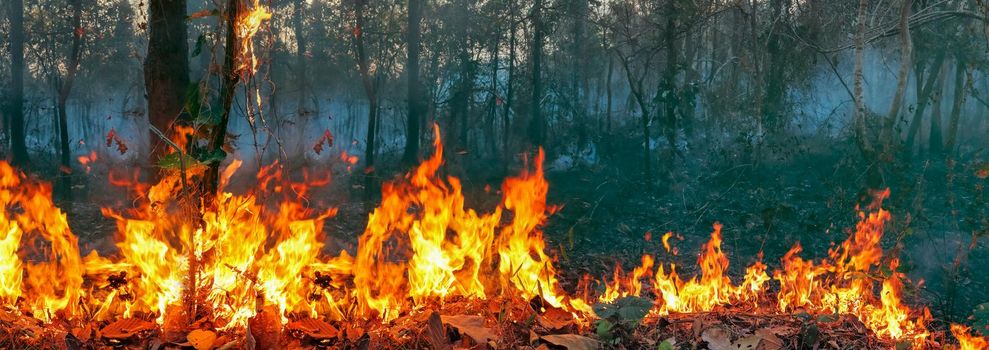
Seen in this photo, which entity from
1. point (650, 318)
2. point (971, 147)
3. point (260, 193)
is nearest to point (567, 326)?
point (650, 318)

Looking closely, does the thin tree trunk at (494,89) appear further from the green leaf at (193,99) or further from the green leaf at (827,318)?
the green leaf at (193,99)

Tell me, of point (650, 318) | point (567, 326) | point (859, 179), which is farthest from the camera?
point (859, 179)

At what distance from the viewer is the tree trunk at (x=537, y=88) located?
48.8 feet

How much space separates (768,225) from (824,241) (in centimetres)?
87

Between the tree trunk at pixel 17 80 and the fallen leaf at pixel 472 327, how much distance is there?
1302 centimetres

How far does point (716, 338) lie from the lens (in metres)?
4.08

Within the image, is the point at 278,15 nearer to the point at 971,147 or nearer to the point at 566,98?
the point at 566,98

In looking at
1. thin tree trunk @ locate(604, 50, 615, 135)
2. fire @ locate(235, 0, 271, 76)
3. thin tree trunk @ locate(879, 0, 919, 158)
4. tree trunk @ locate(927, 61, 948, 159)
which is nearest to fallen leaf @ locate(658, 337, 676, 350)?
fire @ locate(235, 0, 271, 76)

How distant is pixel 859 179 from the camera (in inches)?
481

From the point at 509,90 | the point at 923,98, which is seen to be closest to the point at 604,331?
the point at 509,90

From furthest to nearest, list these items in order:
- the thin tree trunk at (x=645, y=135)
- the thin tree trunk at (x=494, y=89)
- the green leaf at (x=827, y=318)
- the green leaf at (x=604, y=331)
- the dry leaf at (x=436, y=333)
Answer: the thin tree trunk at (x=494, y=89), the thin tree trunk at (x=645, y=135), the green leaf at (x=827, y=318), the green leaf at (x=604, y=331), the dry leaf at (x=436, y=333)

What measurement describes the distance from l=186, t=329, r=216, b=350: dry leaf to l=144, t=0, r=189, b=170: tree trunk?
2.16 m

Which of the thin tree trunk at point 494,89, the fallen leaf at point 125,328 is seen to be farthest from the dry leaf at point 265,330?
the thin tree trunk at point 494,89

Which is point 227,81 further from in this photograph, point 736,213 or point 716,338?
point 736,213
